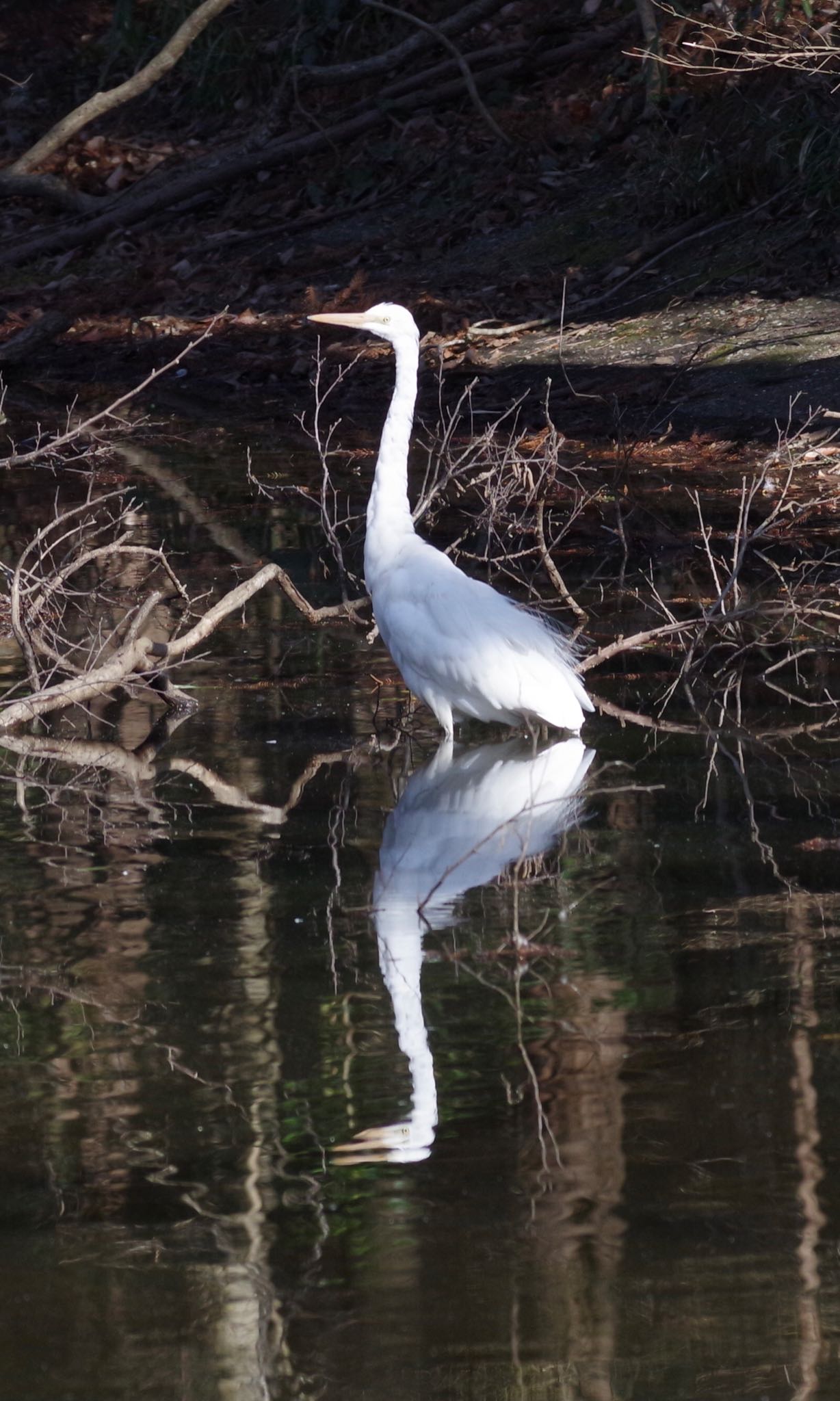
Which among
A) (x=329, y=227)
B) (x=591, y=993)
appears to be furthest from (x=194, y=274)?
(x=591, y=993)

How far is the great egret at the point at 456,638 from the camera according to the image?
270 inches

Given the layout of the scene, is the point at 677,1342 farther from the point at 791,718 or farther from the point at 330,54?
the point at 330,54

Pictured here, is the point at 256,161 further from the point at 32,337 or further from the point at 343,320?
the point at 343,320

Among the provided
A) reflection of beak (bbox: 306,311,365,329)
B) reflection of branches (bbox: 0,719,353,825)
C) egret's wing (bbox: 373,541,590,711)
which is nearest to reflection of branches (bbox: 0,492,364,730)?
reflection of branches (bbox: 0,719,353,825)

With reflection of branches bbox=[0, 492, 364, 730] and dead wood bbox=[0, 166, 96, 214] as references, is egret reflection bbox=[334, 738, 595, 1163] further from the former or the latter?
dead wood bbox=[0, 166, 96, 214]

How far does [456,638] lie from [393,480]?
3.70ft

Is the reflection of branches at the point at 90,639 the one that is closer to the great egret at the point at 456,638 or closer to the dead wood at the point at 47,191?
the great egret at the point at 456,638

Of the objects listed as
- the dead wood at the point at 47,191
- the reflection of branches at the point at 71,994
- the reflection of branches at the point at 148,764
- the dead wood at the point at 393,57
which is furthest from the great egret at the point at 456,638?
the dead wood at the point at 393,57

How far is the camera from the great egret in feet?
22.5

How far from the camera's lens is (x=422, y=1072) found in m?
4.14

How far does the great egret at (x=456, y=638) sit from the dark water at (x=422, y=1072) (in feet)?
0.76

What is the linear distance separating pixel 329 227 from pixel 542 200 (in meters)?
2.85

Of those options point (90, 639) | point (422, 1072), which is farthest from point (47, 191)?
point (422, 1072)

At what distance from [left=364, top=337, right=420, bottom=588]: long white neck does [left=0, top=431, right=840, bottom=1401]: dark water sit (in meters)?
0.97
